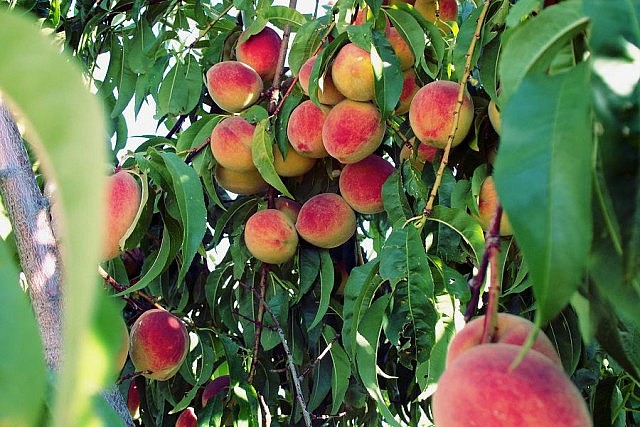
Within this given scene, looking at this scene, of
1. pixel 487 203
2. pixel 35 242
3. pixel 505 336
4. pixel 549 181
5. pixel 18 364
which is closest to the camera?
pixel 18 364

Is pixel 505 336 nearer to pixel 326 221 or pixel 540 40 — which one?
pixel 540 40

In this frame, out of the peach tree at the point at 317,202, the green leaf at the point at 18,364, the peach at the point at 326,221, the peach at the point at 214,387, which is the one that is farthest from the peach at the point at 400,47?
the green leaf at the point at 18,364

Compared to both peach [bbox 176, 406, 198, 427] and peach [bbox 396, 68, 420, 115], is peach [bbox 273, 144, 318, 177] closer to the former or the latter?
peach [bbox 396, 68, 420, 115]

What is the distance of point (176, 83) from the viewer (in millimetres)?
1767

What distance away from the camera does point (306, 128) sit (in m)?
1.44

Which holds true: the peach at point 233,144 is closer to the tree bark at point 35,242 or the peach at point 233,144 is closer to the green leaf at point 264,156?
the green leaf at point 264,156

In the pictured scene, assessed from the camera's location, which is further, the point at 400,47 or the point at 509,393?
the point at 400,47

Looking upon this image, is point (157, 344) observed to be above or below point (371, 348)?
below

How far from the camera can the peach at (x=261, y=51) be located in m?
1.75

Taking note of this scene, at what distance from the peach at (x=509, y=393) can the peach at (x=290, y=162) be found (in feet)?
3.39

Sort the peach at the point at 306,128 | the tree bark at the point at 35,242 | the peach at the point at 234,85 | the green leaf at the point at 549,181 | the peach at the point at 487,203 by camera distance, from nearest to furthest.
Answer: the green leaf at the point at 549,181
the tree bark at the point at 35,242
the peach at the point at 487,203
the peach at the point at 306,128
the peach at the point at 234,85

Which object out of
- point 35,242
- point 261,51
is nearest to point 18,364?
point 35,242

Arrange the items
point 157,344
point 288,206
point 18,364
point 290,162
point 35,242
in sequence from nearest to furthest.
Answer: point 18,364 < point 35,242 < point 157,344 < point 290,162 < point 288,206

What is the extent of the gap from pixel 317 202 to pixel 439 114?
17.1 inches
